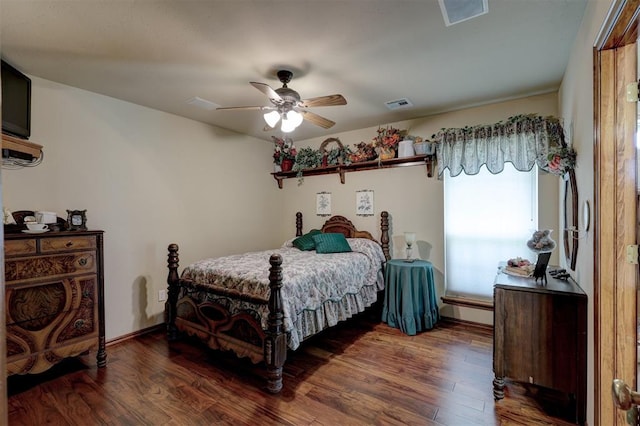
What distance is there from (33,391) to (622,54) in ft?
14.1

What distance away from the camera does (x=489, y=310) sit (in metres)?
3.45

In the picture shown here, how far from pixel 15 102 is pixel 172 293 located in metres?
2.04

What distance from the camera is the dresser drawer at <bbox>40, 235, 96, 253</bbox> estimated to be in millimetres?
2383

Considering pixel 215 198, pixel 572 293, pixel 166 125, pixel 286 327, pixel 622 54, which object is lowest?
pixel 286 327

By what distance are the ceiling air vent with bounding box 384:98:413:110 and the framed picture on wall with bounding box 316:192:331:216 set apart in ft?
5.28

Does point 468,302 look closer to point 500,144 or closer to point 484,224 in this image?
point 484,224

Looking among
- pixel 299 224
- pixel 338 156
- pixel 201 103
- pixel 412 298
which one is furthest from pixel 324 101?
pixel 299 224

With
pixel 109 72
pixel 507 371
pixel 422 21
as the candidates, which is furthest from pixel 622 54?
pixel 109 72

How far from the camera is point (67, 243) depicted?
249 centimetres

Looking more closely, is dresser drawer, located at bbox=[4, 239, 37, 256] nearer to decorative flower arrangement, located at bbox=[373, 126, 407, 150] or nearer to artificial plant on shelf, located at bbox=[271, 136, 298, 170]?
Result: artificial plant on shelf, located at bbox=[271, 136, 298, 170]

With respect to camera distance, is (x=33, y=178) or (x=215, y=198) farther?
(x=215, y=198)

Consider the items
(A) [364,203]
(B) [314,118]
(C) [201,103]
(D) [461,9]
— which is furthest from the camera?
(A) [364,203]

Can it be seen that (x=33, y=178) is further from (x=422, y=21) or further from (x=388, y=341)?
(x=388, y=341)

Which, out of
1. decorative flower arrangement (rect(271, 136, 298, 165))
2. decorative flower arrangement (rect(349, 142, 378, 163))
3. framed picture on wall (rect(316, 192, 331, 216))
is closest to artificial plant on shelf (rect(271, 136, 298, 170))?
decorative flower arrangement (rect(271, 136, 298, 165))
